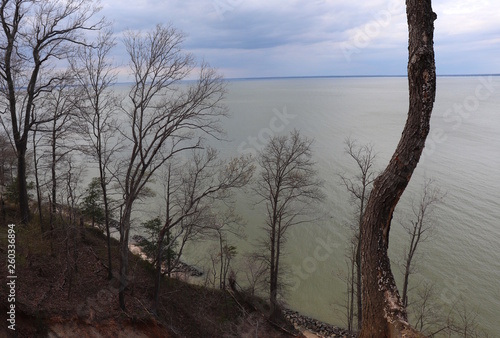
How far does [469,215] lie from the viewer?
21422 millimetres

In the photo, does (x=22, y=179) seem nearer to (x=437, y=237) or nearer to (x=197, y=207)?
(x=197, y=207)

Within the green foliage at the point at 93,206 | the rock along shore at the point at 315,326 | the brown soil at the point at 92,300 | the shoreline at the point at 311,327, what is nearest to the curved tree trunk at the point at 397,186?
the brown soil at the point at 92,300

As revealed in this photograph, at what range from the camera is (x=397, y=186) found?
418 centimetres

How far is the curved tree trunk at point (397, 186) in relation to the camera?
394 centimetres

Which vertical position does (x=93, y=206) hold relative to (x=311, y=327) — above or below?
above

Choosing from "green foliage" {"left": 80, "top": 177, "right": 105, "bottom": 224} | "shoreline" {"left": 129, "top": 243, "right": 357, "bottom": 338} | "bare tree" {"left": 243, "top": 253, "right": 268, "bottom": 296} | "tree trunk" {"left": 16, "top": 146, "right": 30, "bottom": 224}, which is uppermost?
"tree trunk" {"left": 16, "top": 146, "right": 30, "bottom": 224}

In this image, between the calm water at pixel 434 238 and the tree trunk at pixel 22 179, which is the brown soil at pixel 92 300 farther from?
the calm water at pixel 434 238

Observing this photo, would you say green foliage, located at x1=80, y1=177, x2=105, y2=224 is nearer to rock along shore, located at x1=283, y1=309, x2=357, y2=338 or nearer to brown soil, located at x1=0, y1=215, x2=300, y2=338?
brown soil, located at x1=0, y1=215, x2=300, y2=338

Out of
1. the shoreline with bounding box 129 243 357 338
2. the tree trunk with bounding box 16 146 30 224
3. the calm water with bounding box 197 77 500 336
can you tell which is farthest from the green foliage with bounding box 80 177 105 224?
the calm water with bounding box 197 77 500 336

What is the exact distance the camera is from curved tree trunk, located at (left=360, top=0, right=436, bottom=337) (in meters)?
3.94

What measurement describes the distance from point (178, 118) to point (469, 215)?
19.8 meters

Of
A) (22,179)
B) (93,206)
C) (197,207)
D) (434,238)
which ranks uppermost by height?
(22,179)

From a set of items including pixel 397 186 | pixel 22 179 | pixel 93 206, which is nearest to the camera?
pixel 397 186

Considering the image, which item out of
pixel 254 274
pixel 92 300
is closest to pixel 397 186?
pixel 92 300
